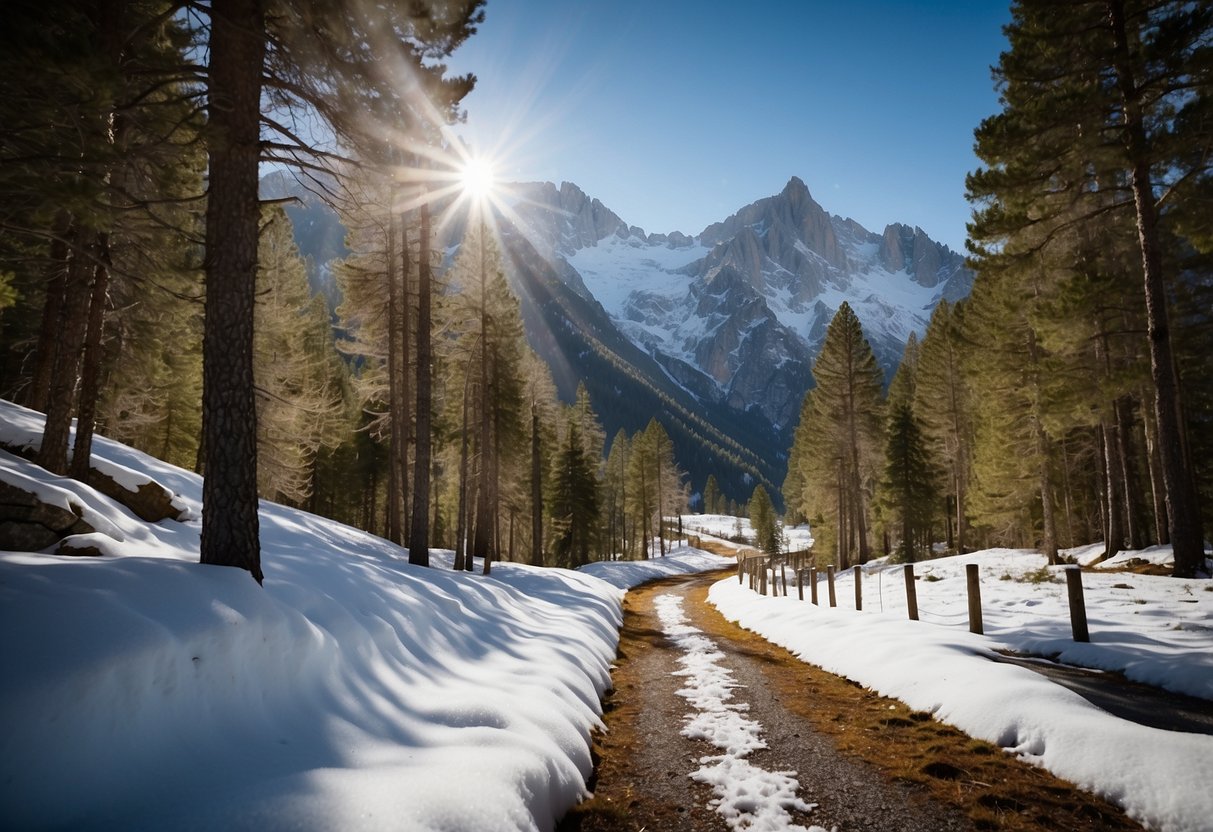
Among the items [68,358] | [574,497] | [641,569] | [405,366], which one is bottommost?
[641,569]

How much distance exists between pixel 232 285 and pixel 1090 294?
16166mm

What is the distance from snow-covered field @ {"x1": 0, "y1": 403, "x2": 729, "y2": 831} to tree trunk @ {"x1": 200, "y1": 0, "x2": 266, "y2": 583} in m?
0.64

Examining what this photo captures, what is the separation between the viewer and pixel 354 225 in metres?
16.5

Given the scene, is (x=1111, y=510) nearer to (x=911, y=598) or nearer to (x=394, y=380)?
(x=911, y=598)

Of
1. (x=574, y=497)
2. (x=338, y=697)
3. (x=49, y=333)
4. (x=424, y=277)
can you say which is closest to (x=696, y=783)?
(x=338, y=697)

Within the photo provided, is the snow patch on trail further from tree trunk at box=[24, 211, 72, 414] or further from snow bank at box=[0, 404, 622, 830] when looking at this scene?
tree trunk at box=[24, 211, 72, 414]

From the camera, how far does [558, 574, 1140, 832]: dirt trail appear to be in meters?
3.69

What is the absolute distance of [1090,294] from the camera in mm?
12219

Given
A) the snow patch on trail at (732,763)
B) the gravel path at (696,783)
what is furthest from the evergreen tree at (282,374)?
the gravel path at (696,783)

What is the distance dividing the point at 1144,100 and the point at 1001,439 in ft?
43.1

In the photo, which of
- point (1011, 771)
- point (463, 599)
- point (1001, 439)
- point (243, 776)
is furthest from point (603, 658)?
point (1001, 439)

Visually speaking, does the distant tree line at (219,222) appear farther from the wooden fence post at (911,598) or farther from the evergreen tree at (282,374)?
the wooden fence post at (911,598)

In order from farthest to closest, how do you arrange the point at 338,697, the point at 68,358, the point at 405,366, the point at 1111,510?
the point at 405,366 < the point at 1111,510 < the point at 68,358 < the point at 338,697

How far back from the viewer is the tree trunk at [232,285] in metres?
4.94
